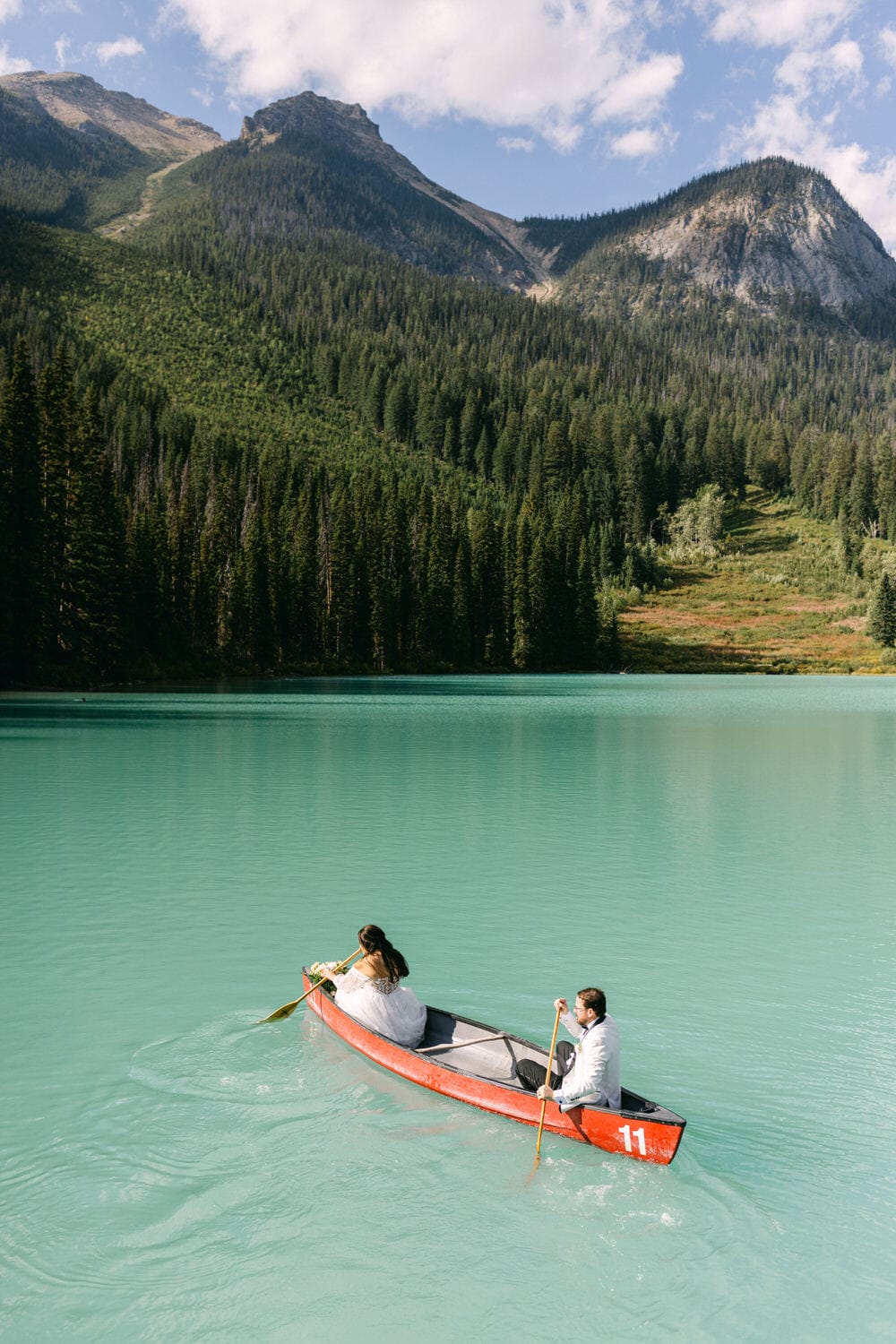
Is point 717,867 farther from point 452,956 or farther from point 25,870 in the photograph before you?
point 25,870

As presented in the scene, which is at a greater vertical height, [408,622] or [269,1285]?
[408,622]

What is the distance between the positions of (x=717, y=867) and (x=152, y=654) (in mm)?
77030

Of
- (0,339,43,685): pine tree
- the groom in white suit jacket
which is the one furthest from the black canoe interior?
(0,339,43,685): pine tree

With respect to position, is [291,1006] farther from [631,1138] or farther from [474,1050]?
[631,1138]

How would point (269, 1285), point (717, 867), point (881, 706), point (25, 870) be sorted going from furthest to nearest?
point (881, 706) < point (717, 867) < point (25, 870) < point (269, 1285)

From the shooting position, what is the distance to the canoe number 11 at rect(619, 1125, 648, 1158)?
31.7 ft

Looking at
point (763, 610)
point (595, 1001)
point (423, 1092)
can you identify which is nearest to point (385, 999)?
point (423, 1092)

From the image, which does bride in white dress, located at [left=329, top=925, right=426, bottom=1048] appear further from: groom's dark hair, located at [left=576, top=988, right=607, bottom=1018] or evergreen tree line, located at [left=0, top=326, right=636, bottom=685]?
evergreen tree line, located at [left=0, top=326, right=636, bottom=685]

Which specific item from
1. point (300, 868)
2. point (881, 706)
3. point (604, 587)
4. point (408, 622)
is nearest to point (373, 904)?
point (300, 868)

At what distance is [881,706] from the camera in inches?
2874

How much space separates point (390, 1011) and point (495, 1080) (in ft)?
5.44

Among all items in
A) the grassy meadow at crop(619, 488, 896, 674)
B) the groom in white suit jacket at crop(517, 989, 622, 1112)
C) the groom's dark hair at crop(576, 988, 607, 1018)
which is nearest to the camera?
the groom in white suit jacket at crop(517, 989, 622, 1112)

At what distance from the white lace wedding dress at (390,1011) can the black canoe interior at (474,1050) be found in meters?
0.17

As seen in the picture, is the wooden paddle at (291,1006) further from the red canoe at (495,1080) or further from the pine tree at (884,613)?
the pine tree at (884,613)
